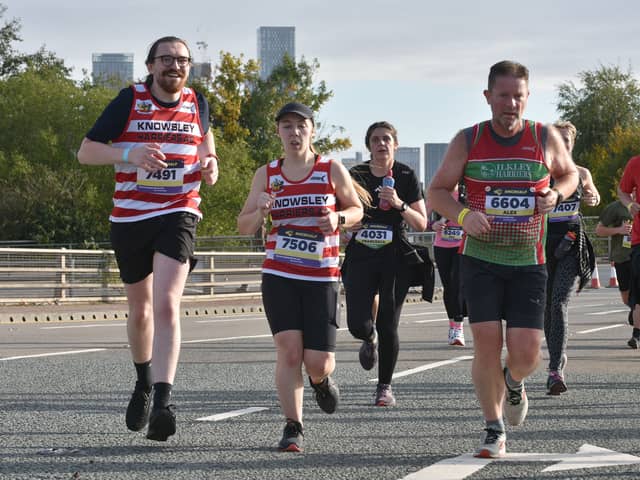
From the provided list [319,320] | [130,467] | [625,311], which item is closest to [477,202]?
[319,320]

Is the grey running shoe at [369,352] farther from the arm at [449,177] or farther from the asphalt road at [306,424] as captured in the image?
the arm at [449,177]

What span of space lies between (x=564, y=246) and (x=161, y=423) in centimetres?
420

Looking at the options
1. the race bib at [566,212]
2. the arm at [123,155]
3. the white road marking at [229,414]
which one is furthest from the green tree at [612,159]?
the arm at [123,155]

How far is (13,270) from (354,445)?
17.6m

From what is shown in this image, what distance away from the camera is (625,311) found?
862 inches

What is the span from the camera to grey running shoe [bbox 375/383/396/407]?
8.29 meters

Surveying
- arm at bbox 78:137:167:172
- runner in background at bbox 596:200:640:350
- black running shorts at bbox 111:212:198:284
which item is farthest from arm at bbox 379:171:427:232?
runner in background at bbox 596:200:640:350

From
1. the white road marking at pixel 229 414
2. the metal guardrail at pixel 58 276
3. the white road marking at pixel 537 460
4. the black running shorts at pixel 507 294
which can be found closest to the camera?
the white road marking at pixel 537 460

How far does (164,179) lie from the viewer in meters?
6.64

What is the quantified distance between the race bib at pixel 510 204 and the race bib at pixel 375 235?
8.62 feet

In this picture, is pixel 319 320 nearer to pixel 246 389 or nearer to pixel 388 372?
pixel 388 372

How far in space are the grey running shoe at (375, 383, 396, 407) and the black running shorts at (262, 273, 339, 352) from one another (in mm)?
1716

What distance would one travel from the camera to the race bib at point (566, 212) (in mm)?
9445

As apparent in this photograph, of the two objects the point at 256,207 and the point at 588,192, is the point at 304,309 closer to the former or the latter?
the point at 256,207
